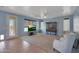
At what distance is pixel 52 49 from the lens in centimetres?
244

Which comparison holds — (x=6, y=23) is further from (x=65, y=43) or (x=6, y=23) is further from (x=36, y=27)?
(x=65, y=43)

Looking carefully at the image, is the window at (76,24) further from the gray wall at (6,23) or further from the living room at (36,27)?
the gray wall at (6,23)

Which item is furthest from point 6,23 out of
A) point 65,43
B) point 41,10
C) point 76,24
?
point 76,24

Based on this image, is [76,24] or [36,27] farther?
[36,27]

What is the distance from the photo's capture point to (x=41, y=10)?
245 cm

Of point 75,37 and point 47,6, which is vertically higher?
point 47,6

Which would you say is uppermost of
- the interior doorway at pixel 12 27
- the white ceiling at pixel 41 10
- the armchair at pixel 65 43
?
the white ceiling at pixel 41 10

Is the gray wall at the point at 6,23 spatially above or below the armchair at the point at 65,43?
above

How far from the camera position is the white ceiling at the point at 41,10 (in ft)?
7.80

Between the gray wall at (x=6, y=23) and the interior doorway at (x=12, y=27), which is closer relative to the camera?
the gray wall at (x=6, y=23)

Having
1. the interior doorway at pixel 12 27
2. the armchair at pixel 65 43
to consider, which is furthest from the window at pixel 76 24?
the interior doorway at pixel 12 27
